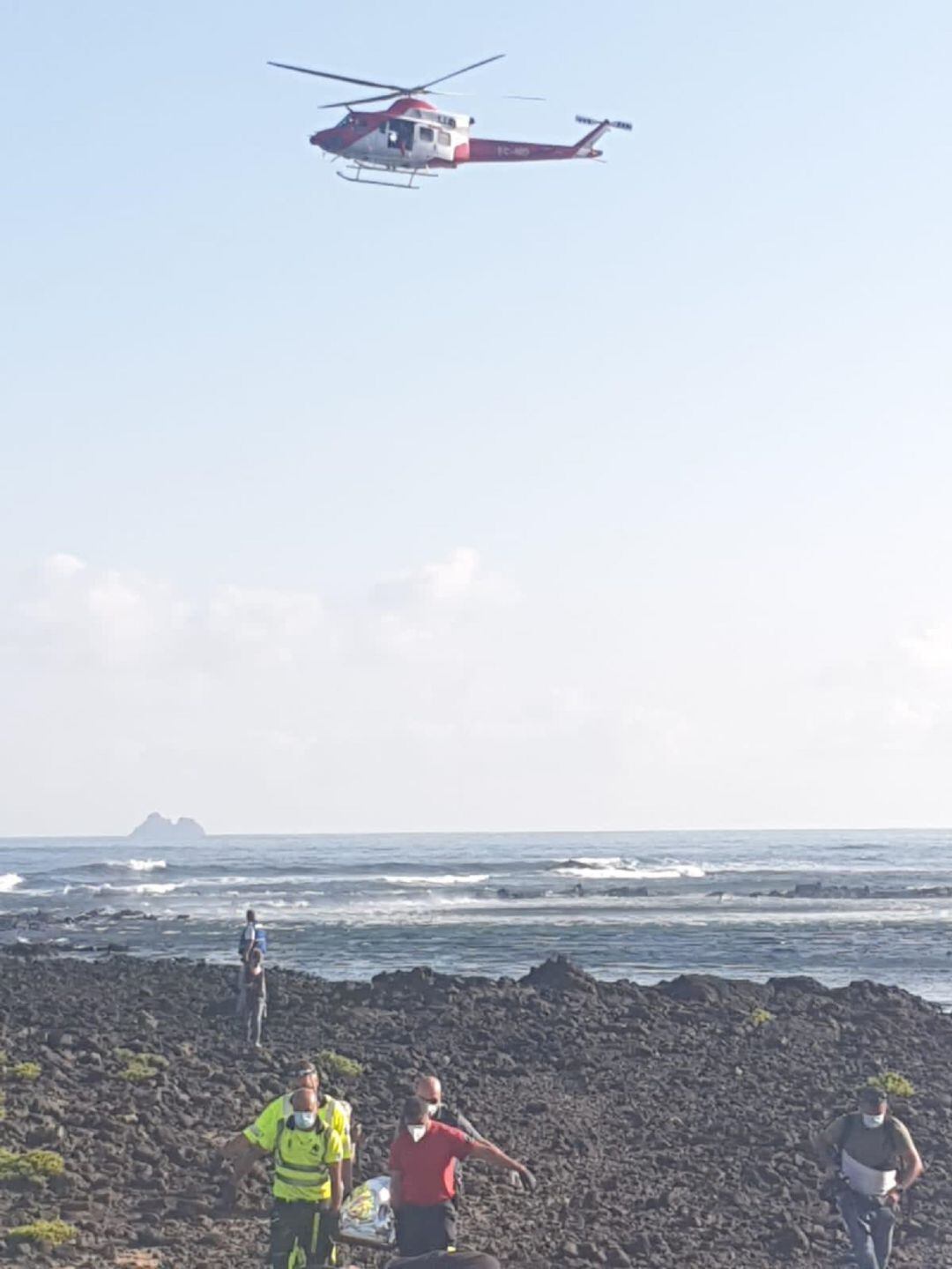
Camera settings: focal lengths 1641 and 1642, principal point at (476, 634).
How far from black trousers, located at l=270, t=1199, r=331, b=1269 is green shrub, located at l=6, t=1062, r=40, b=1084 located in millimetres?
11396

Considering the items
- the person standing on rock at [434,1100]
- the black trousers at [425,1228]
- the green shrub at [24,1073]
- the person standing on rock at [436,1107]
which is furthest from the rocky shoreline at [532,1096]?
the black trousers at [425,1228]

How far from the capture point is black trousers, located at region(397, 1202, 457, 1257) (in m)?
10.9

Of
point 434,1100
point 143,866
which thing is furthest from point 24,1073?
point 143,866

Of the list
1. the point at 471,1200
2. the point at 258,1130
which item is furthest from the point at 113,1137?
the point at 258,1130

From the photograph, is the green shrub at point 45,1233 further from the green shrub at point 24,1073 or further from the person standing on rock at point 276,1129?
the green shrub at point 24,1073

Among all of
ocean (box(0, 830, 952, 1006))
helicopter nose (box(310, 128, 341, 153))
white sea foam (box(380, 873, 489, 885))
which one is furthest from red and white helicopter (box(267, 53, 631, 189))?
white sea foam (box(380, 873, 489, 885))

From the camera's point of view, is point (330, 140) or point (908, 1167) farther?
point (330, 140)

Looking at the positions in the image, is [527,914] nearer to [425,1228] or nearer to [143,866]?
[143,866]

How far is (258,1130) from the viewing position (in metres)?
11.6

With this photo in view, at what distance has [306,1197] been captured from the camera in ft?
37.3

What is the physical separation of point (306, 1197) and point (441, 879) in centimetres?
8805

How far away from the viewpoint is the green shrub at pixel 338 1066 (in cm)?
2473

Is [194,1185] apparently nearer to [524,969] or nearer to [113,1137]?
[113,1137]

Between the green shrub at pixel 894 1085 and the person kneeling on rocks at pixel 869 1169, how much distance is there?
34.7 feet
